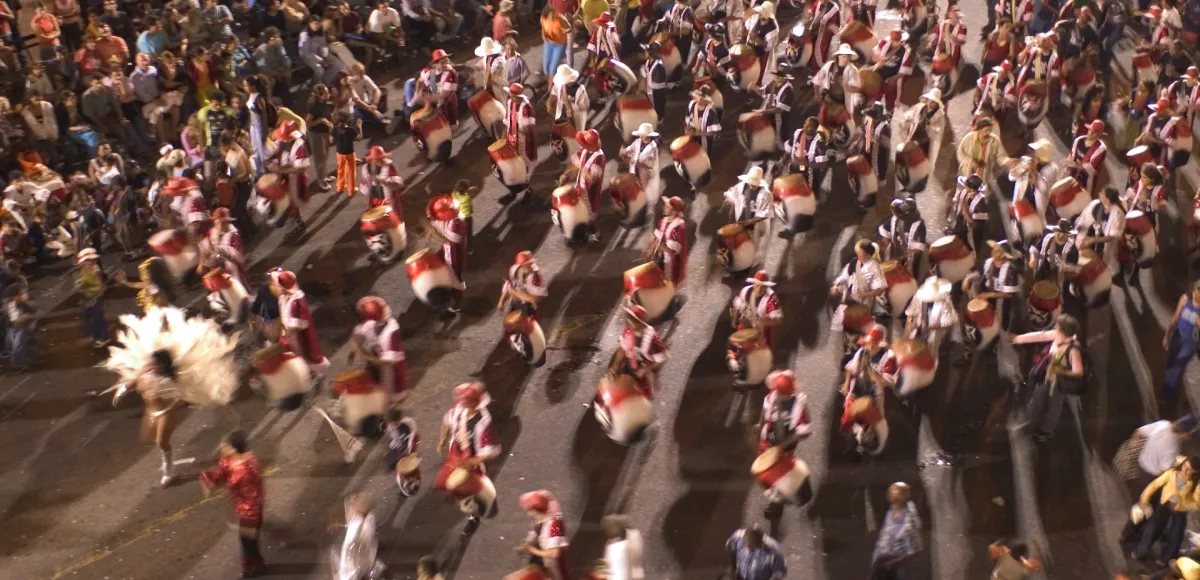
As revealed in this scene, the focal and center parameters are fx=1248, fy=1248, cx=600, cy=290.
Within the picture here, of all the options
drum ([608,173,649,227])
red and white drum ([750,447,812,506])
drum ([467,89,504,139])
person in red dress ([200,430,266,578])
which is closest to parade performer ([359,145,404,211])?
drum ([608,173,649,227])

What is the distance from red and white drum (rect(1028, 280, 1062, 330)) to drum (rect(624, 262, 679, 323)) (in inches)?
123

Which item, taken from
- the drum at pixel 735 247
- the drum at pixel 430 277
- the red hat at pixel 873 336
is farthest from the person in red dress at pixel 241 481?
the drum at pixel 735 247

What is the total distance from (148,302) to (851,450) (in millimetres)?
6026

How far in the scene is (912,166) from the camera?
1316 cm

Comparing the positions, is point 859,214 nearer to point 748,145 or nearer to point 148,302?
point 748,145

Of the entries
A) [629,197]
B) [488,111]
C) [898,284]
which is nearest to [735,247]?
[629,197]

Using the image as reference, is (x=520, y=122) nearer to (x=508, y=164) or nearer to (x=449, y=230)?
(x=508, y=164)

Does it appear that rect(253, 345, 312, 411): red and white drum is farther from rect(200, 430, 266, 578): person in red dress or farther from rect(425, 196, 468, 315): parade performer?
rect(425, 196, 468, 315): parade performer

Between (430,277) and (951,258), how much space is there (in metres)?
4.70

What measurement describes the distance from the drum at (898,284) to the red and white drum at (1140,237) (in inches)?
87.4

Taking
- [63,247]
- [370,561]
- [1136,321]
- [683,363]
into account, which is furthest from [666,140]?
[370,561]

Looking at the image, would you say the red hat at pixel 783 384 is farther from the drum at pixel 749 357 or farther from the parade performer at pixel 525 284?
the parade performer at pixel 525 284

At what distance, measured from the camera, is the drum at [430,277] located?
11312mm

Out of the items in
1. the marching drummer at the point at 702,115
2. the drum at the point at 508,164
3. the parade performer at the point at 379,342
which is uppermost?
the marching drummer at the point at 702,115
